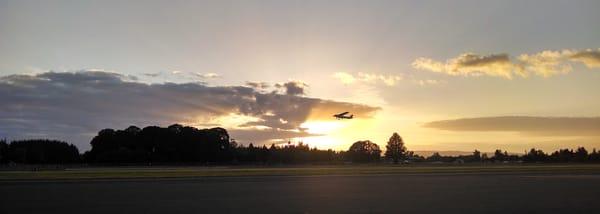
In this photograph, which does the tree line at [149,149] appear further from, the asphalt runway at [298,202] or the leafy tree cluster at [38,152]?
the asphalt runway at [298,202]

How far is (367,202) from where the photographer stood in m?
23.5

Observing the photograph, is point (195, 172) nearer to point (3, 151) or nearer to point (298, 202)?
point (298, 202)

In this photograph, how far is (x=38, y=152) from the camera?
133375 mm

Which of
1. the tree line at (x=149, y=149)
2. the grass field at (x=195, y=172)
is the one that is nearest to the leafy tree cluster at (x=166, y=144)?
the tree line at (x=149, y=149)

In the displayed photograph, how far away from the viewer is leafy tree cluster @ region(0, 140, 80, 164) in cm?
12729

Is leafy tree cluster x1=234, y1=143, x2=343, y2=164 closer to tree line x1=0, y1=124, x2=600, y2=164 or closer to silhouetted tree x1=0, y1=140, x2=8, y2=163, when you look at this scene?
tree line x1=0, y1=124, x2=600, y2=164

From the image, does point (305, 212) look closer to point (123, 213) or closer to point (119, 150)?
point (123, 213)

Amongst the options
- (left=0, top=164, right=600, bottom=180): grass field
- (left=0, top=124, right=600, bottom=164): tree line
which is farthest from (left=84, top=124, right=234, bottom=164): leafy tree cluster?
(left=0, top=164, right=600, bottom=180): grass field

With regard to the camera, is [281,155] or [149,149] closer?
[149,149]

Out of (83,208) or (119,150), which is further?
(119,150)

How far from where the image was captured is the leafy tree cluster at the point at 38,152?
127287 mm

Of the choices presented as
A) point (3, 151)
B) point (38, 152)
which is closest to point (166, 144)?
point (38, 152)

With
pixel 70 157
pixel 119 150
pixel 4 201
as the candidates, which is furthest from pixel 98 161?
pixel 4 201

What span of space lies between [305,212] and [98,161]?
390 feet
